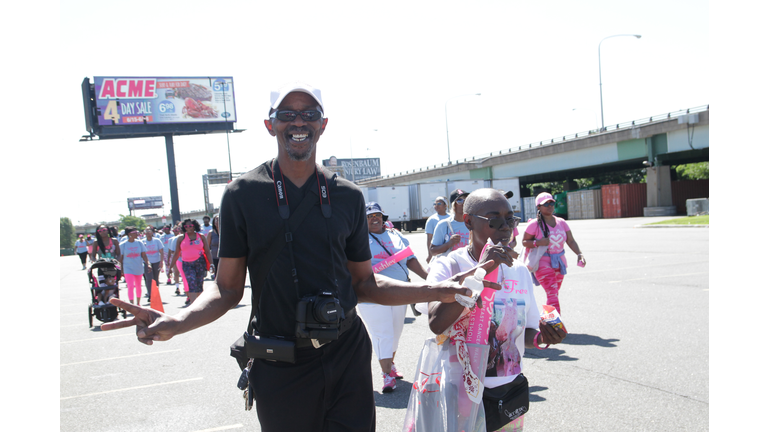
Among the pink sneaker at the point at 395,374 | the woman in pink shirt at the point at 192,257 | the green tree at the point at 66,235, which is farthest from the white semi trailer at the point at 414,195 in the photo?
the green tree at the point at 66,235

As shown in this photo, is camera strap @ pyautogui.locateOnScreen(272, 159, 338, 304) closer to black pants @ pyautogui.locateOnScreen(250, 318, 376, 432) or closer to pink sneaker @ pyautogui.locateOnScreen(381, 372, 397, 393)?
black pants @ pyautogui.locateOnScreen(250, 318, 376, 432)

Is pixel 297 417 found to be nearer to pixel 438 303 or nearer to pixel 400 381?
pixel 438 303

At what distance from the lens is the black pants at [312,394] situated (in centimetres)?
219

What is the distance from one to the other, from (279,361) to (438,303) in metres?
0.87

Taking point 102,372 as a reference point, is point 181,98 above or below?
above

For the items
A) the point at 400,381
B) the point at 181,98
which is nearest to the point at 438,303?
the point at 400,381

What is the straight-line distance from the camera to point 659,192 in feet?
130

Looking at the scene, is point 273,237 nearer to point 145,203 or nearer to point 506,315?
point 506,315

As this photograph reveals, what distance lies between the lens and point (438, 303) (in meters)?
2.70

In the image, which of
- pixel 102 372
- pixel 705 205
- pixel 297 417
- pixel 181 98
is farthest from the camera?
pixel 181 98

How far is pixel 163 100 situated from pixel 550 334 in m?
48.6

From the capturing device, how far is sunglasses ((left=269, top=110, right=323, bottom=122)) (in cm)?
240

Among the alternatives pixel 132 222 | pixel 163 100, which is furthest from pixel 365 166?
pixel 163 100

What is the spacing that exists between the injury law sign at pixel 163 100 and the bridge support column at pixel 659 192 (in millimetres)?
34232
